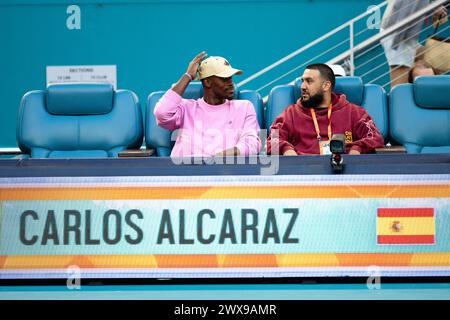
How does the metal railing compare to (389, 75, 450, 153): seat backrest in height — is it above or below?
above

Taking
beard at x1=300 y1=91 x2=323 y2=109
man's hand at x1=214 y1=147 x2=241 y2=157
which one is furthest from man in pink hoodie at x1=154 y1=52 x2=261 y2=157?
beard at x1=300 y1=91 x2=323 y2=109

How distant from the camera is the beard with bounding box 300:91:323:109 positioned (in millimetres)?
3662

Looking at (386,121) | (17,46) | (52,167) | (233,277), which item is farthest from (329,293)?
(17,46)

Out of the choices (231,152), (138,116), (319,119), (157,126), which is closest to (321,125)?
(319,119)

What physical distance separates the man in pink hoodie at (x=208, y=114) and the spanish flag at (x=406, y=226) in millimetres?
1646

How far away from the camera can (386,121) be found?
3922mm

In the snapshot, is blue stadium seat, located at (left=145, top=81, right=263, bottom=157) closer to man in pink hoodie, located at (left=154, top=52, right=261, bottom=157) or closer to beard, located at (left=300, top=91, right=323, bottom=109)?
man in pink hoodie, located at (left=154, top=52, right=261, bottom=157)

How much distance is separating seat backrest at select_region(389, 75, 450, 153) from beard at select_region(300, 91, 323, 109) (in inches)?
20.5

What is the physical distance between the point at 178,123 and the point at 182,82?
0.74ft

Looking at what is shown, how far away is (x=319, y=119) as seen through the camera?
3.66 meters

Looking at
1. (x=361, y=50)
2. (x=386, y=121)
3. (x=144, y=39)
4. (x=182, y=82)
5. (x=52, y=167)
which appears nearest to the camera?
(x=52, y=167)

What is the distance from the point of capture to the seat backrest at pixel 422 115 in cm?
392

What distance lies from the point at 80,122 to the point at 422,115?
196 centimetres

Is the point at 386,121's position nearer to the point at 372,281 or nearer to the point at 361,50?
the point at 372,281
